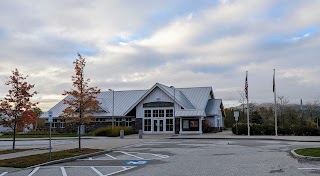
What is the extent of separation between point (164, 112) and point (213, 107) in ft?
26.1

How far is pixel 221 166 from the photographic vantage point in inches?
539

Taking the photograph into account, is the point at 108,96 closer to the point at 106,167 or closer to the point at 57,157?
the point at 57,157

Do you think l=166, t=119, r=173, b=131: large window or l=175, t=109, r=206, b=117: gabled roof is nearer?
l=175, t=109, r=206, b=117: gabled roof

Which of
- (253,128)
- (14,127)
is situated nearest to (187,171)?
(14,127)

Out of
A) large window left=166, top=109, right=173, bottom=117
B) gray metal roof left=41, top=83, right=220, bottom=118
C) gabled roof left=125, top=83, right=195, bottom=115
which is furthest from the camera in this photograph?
large window left=166, top=109, right=173, bottom=117

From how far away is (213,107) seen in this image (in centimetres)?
5003

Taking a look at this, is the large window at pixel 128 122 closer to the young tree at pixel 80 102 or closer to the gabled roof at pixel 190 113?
the gabled roof at pixel 190 113

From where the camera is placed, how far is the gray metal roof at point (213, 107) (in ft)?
160

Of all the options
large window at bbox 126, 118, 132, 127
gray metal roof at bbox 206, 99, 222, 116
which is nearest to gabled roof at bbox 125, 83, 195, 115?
large window at bbox 126, 118, 132, 127

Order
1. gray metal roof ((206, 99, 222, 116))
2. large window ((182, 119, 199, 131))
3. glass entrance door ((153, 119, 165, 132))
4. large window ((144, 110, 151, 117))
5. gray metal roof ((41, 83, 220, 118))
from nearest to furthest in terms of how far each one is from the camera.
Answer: large window ((182, 119, 199, 131)), gray metal roof ((41, 83, 220, 118)), glass entrance door ((153, 119, 165, 132)), large window ((144, 110, 151, 117)), gray metal roof ((206, 99, 222, 116))

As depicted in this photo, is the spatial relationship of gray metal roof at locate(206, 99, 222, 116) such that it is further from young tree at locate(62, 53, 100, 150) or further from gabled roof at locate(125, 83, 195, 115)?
young tree at locate(62, 53, 100, 150)

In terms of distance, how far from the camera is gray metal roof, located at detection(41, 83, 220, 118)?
4527 centimetres

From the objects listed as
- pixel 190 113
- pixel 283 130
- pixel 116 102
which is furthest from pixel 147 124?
pixel 283 130

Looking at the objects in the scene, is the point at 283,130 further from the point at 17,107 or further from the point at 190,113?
the point at 17,107
